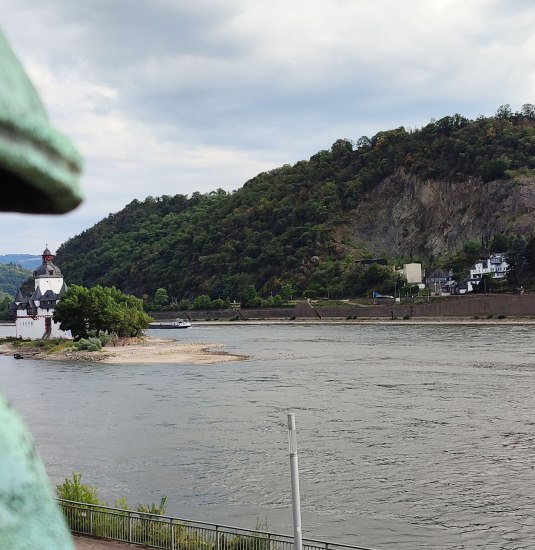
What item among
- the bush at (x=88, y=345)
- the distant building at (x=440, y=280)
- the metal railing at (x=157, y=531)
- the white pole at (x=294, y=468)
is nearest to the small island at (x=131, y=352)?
the bush at (x=88, y=345)

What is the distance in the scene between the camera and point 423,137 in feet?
500

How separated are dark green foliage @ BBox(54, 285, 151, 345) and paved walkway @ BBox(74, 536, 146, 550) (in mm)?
62701

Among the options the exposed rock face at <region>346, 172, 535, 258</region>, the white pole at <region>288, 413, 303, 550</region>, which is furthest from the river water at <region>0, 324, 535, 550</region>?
the exposed rock face at <region>346, 172, 535, 258</region>

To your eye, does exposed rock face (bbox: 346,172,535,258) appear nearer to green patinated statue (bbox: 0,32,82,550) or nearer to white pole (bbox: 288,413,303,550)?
white pole (bbox: 288,413,303,550)

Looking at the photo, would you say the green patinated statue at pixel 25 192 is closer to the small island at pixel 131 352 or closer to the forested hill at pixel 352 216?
the small island at pixel 131 352

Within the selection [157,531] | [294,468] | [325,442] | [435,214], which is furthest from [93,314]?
[435,214]

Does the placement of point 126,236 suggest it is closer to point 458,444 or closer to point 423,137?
point 423,137

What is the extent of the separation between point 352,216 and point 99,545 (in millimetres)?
140279

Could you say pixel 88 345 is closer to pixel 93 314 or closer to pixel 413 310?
pixel 93 314

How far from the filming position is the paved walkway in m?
12.5

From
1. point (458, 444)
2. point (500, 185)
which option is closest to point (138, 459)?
point (458, 444)

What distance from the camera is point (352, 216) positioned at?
150500mm

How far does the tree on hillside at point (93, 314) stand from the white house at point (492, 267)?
51.3m

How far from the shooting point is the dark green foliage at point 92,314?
74.1 m
